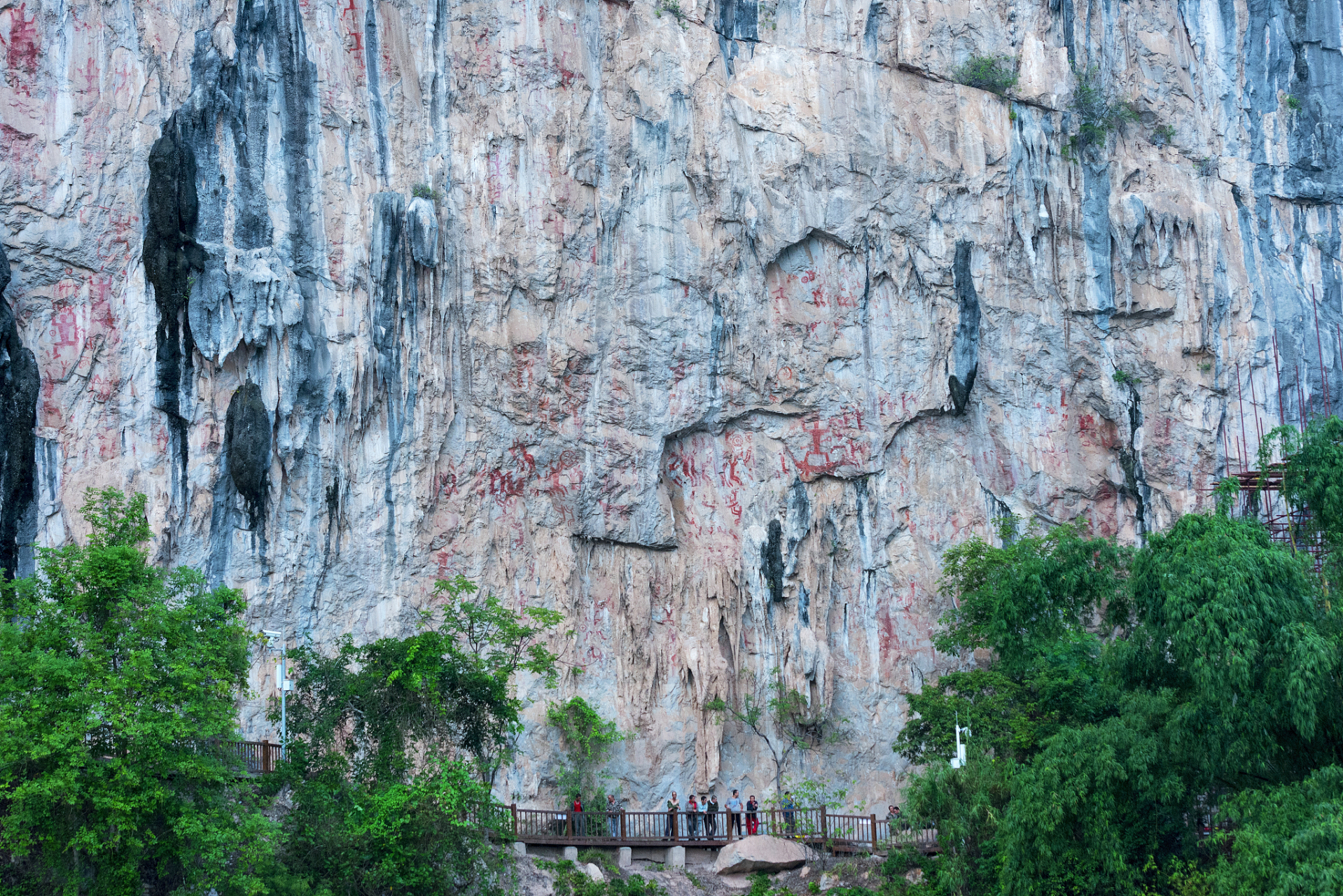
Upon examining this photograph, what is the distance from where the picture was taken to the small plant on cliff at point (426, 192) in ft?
93.6

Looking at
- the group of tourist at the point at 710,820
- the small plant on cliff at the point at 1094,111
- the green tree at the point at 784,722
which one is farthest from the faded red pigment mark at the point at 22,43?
the small plant on cliff at the point at 1094,111

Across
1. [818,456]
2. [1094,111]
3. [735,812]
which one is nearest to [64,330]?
[818,456]

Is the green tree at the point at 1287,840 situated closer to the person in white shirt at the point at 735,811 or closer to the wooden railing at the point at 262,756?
the person in white shirt at the point at 735,811

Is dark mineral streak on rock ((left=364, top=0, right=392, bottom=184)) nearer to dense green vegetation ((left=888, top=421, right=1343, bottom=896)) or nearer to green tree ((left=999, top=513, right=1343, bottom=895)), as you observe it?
dense green vegetation ((left=888, top=421, right=1343, bottom=896))

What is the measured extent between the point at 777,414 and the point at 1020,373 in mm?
5554

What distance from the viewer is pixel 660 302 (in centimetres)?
2916

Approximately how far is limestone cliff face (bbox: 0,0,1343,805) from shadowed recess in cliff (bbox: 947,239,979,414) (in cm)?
8

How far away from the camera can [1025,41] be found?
31375mm

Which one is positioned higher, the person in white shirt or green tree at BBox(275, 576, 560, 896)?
green tree at BBox(275, 576, 560, 896)

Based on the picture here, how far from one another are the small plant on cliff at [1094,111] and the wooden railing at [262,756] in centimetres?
2167

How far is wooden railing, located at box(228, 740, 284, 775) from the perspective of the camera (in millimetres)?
20859

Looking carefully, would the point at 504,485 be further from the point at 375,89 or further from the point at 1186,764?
the point at 1186,764

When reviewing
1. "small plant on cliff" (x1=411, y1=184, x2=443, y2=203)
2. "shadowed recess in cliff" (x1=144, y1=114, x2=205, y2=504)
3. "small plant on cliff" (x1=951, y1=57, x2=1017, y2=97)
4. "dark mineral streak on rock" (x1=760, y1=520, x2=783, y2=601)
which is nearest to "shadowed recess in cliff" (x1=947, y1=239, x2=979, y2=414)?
"small plant on cliff" (x1=951, y1=57, x2=1017, y2=97)

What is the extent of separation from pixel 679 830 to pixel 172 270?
14.6m
